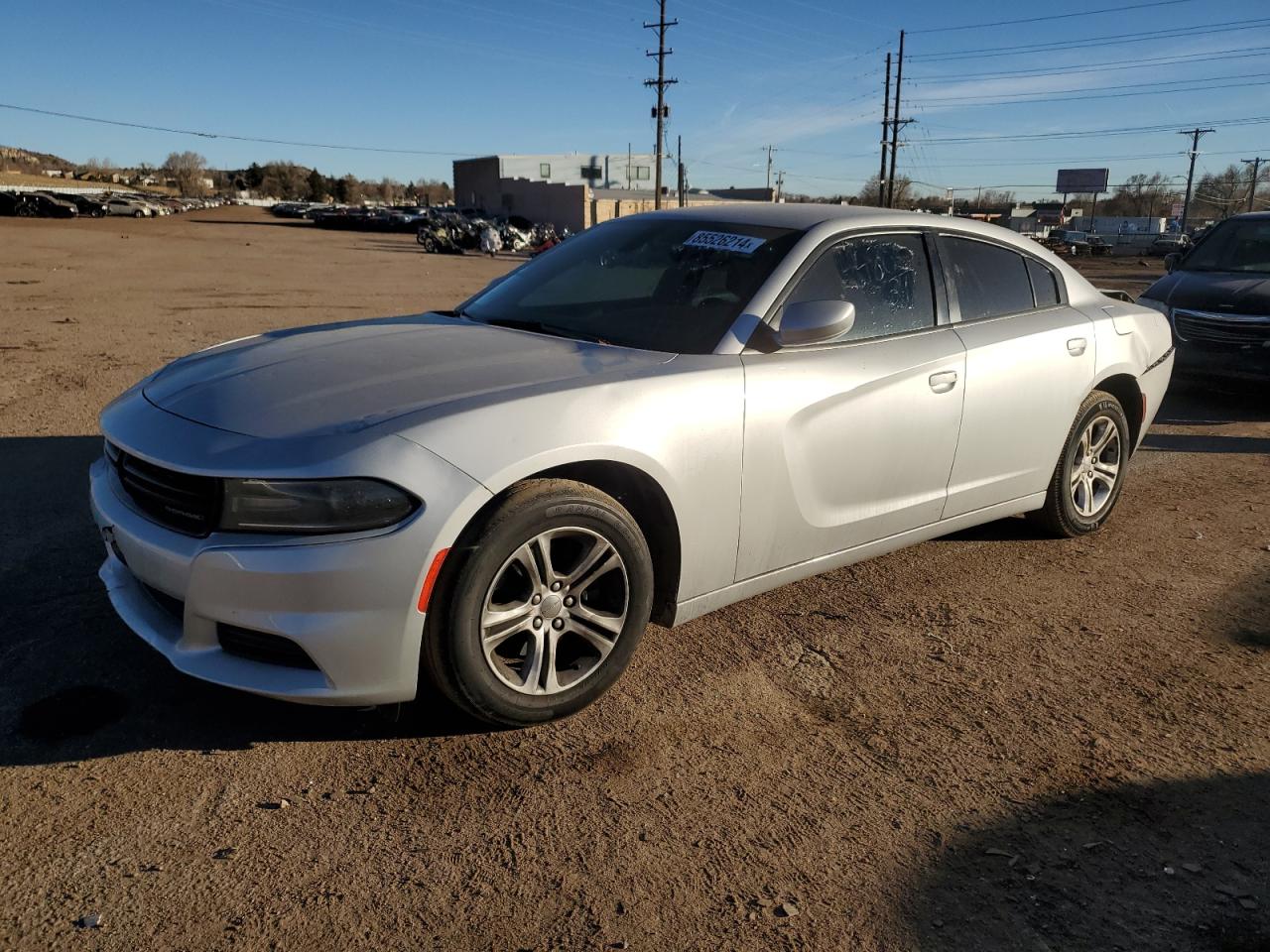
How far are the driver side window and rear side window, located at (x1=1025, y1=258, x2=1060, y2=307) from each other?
82 cm

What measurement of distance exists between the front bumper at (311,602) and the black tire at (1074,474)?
129 inches

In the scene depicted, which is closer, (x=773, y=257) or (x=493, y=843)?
(x=493, y=843)

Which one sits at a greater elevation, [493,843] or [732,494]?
[732,494]

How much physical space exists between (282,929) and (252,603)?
0.82 m

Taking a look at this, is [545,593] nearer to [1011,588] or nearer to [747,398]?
[747,398]

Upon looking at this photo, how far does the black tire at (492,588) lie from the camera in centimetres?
272

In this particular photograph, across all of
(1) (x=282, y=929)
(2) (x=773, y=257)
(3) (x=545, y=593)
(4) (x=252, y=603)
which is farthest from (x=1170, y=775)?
(4) (x=252, y=603)

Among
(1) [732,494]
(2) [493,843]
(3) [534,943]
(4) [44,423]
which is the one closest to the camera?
(3) [534,943]

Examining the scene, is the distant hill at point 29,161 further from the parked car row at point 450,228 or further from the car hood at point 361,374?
the car hood at point 361,374

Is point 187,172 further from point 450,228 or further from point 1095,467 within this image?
point 1095,467

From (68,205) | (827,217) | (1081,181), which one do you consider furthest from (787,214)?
(1081,181)

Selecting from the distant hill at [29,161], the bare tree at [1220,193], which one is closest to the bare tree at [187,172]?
the distant hill at [29,161]

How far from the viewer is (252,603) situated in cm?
257

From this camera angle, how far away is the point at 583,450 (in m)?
2.90
